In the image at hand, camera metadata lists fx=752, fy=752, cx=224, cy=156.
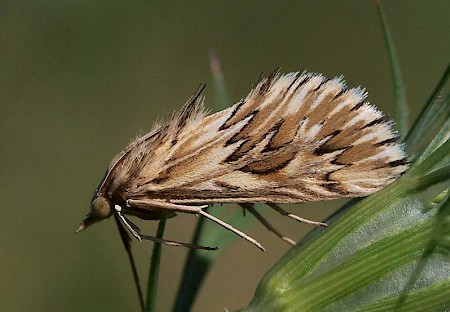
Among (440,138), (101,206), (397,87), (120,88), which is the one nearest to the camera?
(440,138)

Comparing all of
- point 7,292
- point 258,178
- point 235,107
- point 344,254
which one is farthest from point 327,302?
point 7,292

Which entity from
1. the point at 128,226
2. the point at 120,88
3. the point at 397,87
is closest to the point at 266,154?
the point at 128,226

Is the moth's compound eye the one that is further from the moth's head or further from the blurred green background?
the blurred green background

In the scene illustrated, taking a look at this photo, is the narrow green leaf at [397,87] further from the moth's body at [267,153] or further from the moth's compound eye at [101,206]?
the moth's compound eye at [101,206]

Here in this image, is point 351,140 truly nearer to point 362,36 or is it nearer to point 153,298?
point 153,298

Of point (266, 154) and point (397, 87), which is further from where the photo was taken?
point (397, 87)

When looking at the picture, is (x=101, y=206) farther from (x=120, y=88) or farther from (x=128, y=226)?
(x=120, y=88)

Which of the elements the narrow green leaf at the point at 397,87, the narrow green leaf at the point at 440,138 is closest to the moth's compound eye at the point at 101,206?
the narrow green leaf at the point at 440,138
